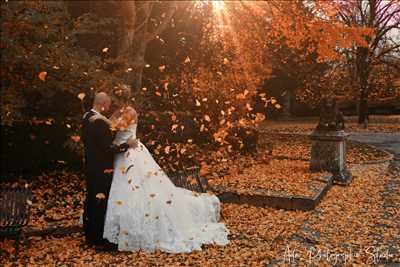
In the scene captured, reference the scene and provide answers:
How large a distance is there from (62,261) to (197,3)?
11.8 m

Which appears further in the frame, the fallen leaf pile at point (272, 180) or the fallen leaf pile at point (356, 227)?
the fallen leaf pile at point (272, 180)

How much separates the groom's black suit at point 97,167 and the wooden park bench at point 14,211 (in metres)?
0.94

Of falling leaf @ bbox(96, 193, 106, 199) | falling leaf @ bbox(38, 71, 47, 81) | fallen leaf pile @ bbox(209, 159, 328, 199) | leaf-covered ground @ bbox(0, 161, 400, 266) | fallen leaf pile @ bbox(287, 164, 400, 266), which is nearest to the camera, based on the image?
leaf-covered ground @ bbox(0, 161, 400, 266)

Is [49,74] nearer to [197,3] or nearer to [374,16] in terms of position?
[197,3]

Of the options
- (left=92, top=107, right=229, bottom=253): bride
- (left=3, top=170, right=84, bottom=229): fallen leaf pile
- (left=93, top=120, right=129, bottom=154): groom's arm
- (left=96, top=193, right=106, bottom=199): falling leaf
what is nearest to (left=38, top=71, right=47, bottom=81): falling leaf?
(left=3, top=170, right=84, bottom=229): fallen leaf pile

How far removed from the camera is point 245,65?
16.2 metres

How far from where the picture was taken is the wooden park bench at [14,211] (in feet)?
19.3

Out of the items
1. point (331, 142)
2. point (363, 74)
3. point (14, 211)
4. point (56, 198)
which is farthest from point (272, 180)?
point (363, 74)

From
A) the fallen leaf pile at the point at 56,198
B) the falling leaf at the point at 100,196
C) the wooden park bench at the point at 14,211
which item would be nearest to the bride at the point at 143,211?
the falling leaf at the point at 100,196

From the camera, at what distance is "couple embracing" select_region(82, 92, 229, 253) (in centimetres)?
594

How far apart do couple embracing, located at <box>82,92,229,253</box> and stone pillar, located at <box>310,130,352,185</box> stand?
558 cm

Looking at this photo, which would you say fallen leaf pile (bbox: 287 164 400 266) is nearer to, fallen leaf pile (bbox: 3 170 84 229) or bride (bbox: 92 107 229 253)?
bride (bbox: 92 107 229 253)

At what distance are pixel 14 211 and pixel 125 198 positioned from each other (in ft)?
5.67

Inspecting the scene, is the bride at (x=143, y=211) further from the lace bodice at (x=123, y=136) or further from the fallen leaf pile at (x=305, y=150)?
the fallen leaf pile at (x=305, y=150)
